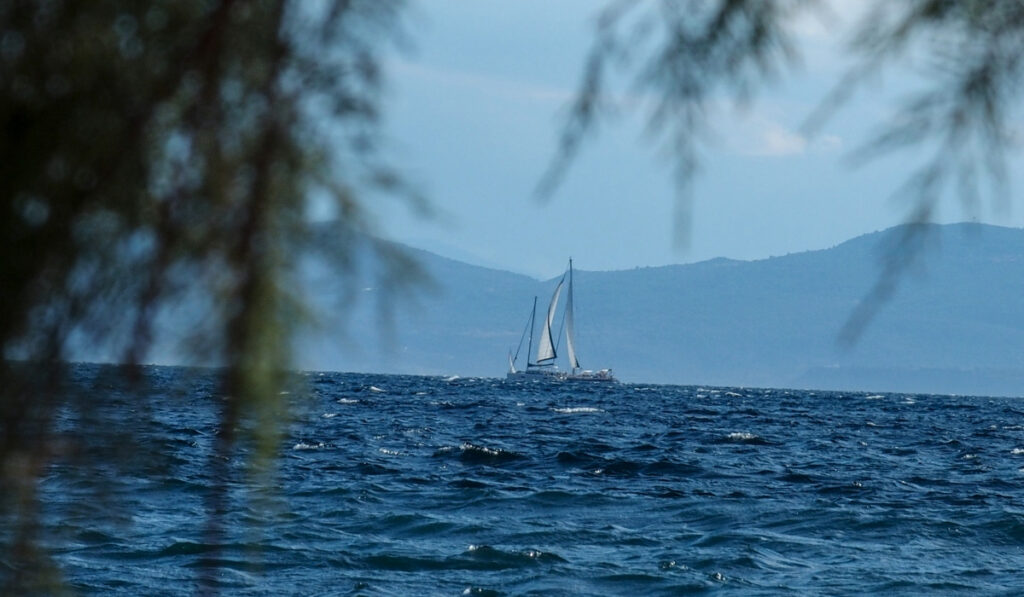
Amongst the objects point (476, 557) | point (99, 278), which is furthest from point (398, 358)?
point (476, 557)

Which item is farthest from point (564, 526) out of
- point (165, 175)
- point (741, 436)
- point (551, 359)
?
point (551, 359)

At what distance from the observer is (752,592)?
1112 cm

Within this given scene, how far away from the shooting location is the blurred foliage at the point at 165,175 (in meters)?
1.42

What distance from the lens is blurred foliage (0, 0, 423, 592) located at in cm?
142

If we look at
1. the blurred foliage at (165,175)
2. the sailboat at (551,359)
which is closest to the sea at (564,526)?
the blurred foliage at (165,175)

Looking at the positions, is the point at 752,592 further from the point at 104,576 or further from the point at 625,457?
the point at 625,457

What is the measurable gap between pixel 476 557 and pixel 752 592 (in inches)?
106

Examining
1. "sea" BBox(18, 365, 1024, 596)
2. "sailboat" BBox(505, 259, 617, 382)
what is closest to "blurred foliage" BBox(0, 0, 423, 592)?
"sea" BBox(18, 365, 1024, 596)

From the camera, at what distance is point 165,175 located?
1450 mm

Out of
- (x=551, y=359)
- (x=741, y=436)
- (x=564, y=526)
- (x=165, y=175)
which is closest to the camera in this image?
(x=165, y=175)

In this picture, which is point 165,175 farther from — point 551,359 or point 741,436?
point 551,359

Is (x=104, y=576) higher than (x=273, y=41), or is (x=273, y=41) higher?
(x=273, y=41)

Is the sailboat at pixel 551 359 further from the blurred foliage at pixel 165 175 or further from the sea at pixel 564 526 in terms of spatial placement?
the blurred foliage at pixel 165 175

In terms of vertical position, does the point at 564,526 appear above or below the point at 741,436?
below
